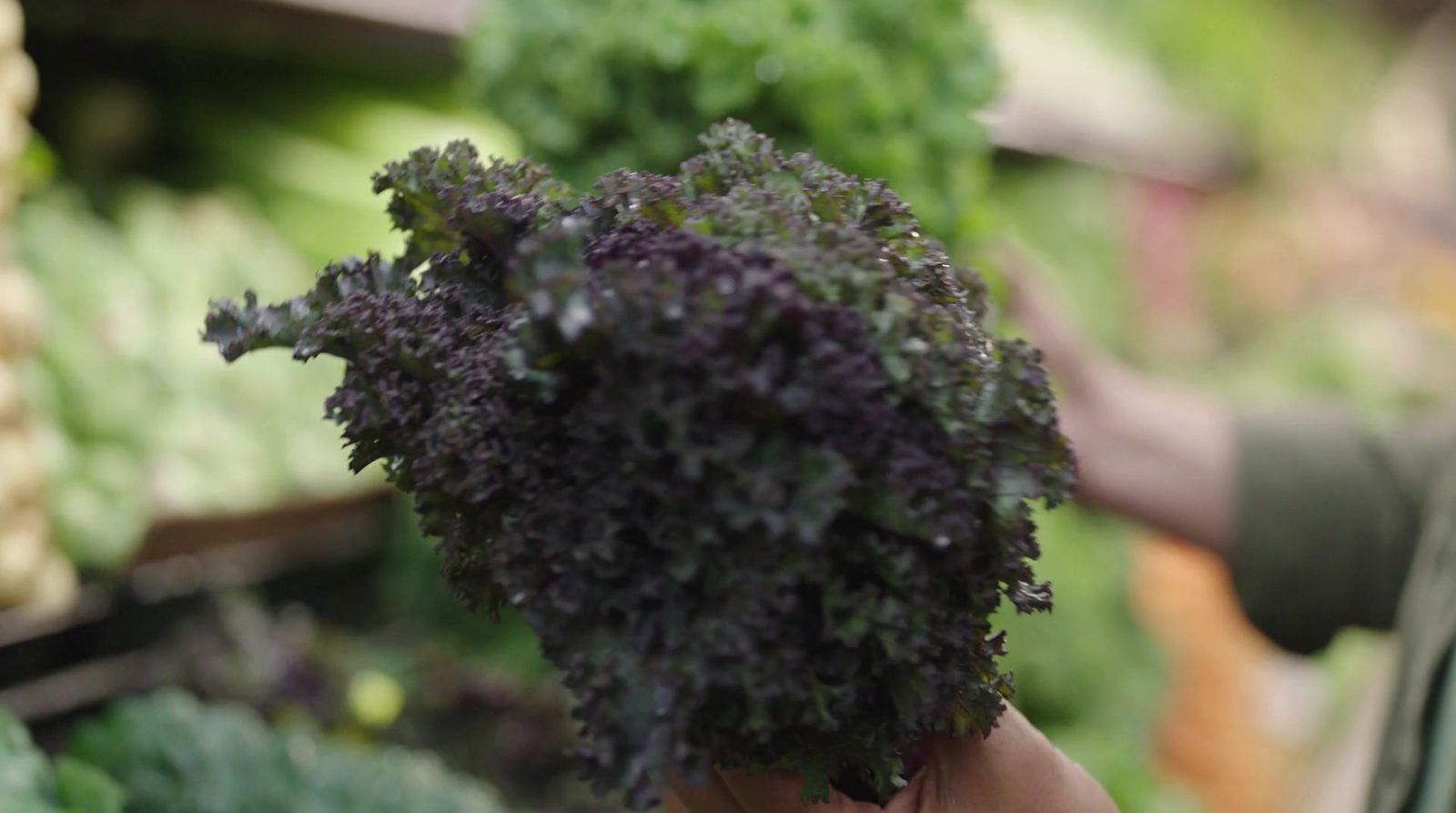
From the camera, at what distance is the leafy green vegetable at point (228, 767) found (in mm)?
1316

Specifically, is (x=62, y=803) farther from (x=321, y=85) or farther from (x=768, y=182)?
(x=321, y=85)

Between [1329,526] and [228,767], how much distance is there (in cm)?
176

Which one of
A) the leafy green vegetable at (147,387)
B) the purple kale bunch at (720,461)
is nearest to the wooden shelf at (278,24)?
the leafy green vegetable at (147,387)

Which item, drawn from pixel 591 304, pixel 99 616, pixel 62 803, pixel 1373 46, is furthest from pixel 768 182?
pixel 1373 46

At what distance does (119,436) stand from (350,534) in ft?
2.46

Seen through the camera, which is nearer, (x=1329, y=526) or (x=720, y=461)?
(x=720, y=461)

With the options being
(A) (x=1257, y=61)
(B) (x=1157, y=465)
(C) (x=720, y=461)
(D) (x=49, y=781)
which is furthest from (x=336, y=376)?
(A) (x=1257, y=61)

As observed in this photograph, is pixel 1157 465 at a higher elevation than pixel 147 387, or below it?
below

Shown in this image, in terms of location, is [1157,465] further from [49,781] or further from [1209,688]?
[49,781]

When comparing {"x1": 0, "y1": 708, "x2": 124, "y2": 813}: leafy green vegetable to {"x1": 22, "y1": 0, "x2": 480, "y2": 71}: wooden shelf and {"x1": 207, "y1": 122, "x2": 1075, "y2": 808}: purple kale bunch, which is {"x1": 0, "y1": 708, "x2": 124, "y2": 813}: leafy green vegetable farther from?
{"x1": 22, "y1": 0, "x2": 480, "y2": 71}: wooden shelf

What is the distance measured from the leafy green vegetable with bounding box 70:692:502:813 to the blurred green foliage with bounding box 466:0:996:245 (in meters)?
0.78

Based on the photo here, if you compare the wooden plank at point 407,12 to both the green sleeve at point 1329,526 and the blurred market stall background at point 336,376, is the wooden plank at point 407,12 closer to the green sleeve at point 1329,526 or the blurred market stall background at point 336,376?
the blurred market stall background at point 336,376

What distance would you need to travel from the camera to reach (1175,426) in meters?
2.20

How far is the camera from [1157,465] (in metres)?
2.17
